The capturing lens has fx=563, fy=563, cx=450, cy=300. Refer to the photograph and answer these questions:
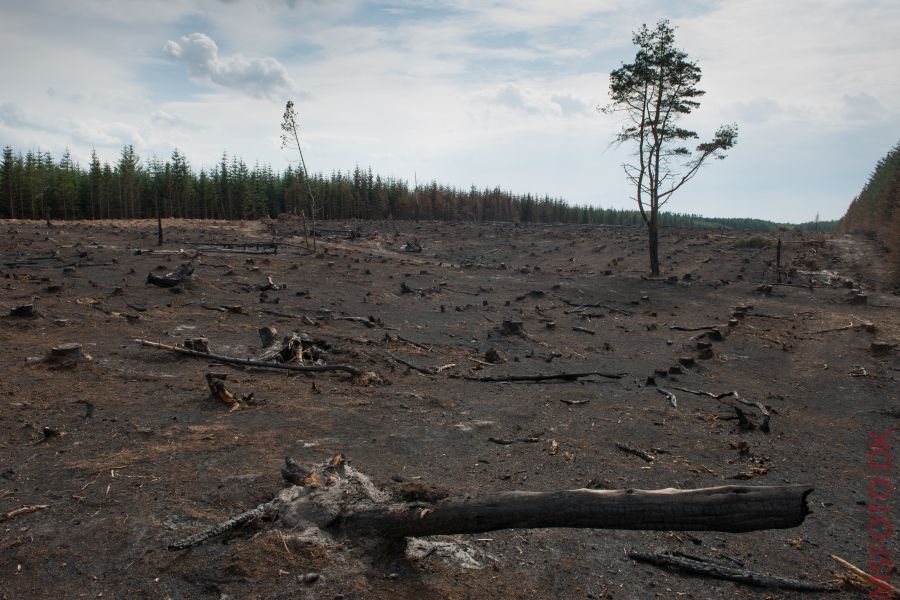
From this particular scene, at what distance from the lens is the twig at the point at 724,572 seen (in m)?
4.57

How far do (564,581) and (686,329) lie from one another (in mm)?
14677

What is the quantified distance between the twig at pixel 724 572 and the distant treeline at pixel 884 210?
27670mm

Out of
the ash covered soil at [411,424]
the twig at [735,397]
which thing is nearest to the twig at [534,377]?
the ash covered soil at [411,424]

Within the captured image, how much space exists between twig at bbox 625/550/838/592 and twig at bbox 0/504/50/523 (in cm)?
520

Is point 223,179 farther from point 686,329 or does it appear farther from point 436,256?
point 686,329

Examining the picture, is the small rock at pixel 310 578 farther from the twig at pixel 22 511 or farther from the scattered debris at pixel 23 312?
the scattered debris at pixel 23 312

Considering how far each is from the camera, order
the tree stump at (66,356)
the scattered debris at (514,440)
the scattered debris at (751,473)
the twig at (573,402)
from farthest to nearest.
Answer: the twig at (573,402)
the tree stump at (66,356)
the scattered debris at (514,440)
the scattered debris at (751,473)

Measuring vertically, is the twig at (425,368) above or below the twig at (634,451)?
above

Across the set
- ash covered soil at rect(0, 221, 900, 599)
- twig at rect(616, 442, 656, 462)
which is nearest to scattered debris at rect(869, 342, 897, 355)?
ash covered soil at rect(0, 221, 900, 599)

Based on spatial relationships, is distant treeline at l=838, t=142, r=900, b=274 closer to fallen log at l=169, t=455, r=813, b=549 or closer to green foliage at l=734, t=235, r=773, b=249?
green foliage at l=734, t=235, r=773, b=249

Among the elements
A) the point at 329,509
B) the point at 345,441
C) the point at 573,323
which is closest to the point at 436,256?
the point at 573,323

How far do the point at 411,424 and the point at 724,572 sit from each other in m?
4.55

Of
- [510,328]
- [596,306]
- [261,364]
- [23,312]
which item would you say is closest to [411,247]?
[596,306]

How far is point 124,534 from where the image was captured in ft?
15.1
